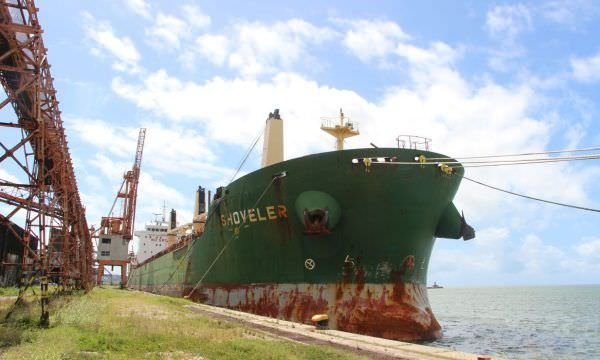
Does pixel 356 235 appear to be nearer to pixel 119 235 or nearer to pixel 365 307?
pixel 365 307

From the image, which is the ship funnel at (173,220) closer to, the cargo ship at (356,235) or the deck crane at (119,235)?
the deck crane at (119,235)

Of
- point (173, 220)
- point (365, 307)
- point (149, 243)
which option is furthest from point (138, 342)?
point (149, 243)

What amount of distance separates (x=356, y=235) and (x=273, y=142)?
8.41 metres

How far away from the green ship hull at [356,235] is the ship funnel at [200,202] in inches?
810

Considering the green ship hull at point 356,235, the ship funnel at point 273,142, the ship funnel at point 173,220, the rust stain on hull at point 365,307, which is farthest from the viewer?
the ship funnel at point 173,220

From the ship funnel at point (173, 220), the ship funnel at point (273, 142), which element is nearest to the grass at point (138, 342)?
the ship funnel at point (273, 142)

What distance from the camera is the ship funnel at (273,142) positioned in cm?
2267

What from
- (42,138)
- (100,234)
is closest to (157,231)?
(100,234)

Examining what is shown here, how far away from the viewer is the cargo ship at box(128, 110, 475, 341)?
613 inches

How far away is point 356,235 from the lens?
1576 centimetres

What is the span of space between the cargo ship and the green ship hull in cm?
3

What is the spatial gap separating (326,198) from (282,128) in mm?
8192

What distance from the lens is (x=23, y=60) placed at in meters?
10.9

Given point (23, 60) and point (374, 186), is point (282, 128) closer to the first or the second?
point (374, 186)
